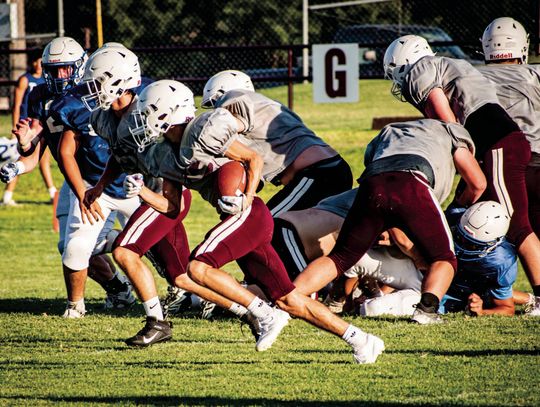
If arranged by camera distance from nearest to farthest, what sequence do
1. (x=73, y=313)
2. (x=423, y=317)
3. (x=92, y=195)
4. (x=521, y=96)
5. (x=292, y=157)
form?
(x=423, y=317) < (x=92, y=195) < (x=292, y=157) < (x=73, y=313) < (x=521, y=96)

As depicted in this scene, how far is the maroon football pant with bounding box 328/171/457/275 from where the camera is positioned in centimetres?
594

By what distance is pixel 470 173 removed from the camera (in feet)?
20.8

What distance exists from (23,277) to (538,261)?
504cm

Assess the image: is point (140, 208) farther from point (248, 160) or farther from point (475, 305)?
point (475, 305)

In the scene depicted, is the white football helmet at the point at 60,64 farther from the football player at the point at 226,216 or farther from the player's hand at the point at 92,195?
the football player at the point at 226,216

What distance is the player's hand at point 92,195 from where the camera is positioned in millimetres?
6402

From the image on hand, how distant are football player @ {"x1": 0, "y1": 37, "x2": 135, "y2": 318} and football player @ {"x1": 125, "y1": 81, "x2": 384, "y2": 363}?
5.48ft

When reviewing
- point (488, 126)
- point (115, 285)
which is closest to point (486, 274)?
point (488, 126)

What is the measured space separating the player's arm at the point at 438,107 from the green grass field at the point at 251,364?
4.31ft

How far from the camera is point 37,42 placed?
2495 cm

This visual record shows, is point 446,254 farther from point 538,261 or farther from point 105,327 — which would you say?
point 105,327

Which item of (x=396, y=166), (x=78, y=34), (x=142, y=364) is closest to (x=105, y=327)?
(x=142, y=364)

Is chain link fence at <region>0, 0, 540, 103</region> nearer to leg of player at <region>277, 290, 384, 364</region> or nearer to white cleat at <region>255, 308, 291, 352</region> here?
white cleat at <region>255, 308, 291, 352</region>

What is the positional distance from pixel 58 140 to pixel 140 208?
182 centimetres
